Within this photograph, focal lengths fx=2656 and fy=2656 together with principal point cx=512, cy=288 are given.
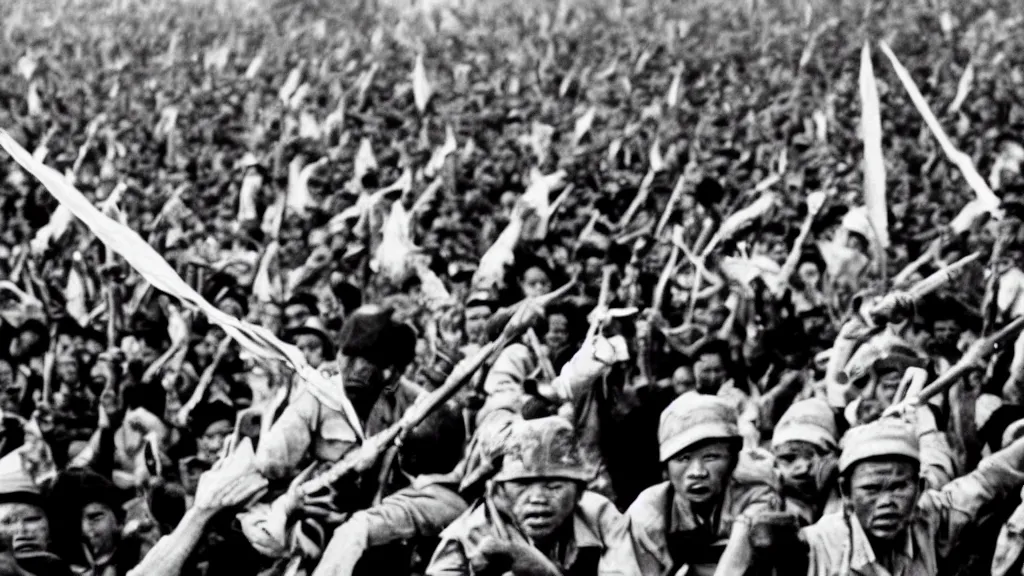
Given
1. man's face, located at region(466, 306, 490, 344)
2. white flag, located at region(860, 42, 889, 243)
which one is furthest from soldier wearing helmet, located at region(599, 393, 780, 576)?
man's face, located at region(466, 306, 490, 344)

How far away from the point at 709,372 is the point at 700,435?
4.37 metres

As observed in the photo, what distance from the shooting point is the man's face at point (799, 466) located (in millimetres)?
11438

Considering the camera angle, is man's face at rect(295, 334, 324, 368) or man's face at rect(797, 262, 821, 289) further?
man's face at rect(797, 262, 821, 289)

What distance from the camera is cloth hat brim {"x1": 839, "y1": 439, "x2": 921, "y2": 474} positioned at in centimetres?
938

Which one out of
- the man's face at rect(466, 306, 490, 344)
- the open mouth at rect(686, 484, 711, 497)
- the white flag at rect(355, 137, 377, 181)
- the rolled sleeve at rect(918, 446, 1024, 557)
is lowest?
the white flag at rect(355, 137, 377, 181)

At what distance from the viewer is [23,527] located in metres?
10.1

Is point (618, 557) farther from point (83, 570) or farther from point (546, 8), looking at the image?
point (546, 8)

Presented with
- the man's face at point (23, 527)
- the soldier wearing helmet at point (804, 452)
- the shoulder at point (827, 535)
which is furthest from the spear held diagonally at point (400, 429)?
the soldier wearing helmet at point (804, 452)

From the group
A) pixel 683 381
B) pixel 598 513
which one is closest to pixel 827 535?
pixel 598 513

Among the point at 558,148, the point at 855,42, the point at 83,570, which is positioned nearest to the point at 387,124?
the point at 558,148

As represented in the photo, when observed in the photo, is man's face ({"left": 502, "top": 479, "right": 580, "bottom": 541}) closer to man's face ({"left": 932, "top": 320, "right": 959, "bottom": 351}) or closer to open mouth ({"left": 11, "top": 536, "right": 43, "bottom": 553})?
open mouth ({"left": 11, "top": 536, "right": 43, "bottom": 553})

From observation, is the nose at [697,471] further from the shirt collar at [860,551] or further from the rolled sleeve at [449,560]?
the rolled sleeve at [449,560]

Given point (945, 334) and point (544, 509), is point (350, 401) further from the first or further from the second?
point (945, 334)

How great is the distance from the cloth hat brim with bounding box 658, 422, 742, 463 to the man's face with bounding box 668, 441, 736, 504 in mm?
25
